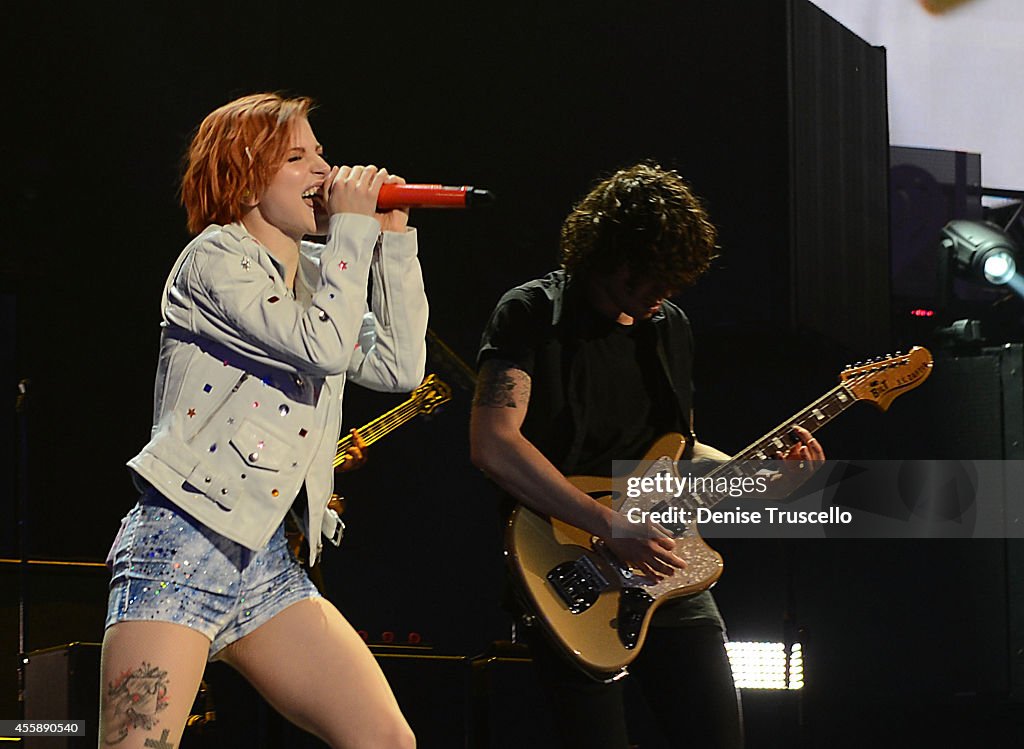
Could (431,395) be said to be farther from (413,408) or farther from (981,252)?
(981,252)

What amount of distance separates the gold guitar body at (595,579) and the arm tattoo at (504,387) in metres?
0.21

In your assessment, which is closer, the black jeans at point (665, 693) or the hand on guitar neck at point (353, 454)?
the black jeans at point (665, 693)

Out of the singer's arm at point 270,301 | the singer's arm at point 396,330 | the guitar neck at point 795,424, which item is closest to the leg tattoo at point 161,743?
the singer's arm at point 270,301

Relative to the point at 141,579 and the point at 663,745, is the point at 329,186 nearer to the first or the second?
the point at 141,579

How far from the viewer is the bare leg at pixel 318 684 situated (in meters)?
2.11

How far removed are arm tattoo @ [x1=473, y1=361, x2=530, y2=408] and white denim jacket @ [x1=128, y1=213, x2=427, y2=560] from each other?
22.5 inches

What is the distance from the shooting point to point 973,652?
4656 millimetres

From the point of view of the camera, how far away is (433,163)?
4898 millimetres

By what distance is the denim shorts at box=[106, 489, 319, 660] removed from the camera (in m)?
2.00

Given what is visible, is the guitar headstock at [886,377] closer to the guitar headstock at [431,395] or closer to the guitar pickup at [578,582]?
the guitar pickup at [578,582]

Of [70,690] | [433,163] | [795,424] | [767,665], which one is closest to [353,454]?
[433,163]

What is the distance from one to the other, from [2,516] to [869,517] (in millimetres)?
3126

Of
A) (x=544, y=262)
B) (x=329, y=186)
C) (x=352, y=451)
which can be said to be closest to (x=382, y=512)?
(x=352, y=451)

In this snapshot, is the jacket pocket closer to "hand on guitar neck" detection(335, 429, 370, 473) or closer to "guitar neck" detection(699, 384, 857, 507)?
"guitar neck" detection(699, 384, 857, 507)
